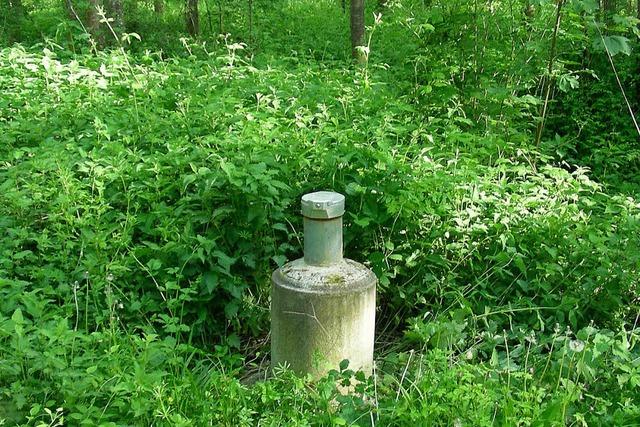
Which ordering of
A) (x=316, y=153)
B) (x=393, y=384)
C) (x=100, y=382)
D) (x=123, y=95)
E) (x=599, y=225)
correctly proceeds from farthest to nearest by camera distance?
(x=123, y=95) < (x=316, y=153) < (x=599, y=225) < (x=393, y=384) < (x=100, y=382)

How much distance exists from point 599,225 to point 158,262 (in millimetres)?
2519

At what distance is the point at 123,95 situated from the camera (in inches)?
233

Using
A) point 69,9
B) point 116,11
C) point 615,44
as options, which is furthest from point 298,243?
point 69,9

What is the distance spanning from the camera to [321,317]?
350cm

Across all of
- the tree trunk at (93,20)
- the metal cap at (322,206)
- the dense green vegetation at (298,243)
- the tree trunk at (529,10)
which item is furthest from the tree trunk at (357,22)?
the metal cap at (322,206)

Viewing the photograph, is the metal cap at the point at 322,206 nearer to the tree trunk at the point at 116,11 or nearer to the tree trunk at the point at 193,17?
the tree trunk at the point at 116,11

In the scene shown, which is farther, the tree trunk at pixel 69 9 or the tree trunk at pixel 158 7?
the tree trunk at pixel 158 7

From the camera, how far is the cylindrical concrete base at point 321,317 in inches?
138

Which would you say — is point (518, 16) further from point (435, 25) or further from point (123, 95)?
point (123, 95)

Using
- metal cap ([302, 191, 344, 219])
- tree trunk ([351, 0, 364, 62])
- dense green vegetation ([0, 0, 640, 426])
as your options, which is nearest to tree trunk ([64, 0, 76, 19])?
dense green vegetation ([0, 0, 640, 426])

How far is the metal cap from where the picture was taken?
3570 millimetres

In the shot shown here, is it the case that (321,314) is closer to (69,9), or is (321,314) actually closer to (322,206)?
(322,206)

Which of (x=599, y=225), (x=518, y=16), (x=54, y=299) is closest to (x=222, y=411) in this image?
(x=54, y=299)

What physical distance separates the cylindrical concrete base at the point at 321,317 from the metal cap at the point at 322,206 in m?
0.28
